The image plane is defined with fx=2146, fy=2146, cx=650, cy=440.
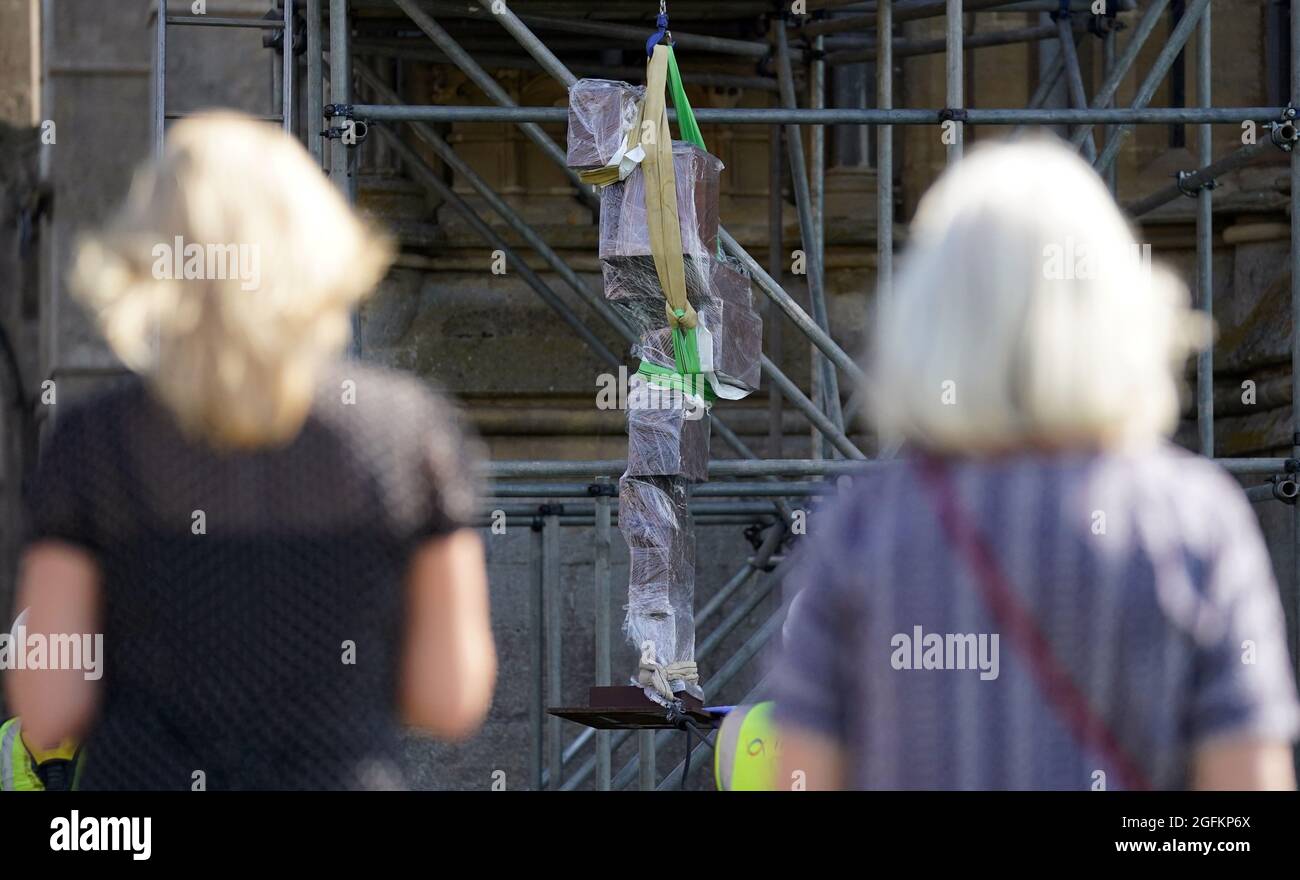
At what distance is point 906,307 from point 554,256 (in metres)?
6.37

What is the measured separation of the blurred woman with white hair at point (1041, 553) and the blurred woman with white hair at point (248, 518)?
2.11ft

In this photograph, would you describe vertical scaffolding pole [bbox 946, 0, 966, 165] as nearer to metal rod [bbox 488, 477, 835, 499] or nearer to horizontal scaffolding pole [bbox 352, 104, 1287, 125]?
horizontal scaffolding pole [bbox 352, 104, 1287, 125]

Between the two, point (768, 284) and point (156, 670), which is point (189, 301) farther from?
point (768, 284)

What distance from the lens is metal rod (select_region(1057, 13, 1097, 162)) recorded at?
8.98 meters

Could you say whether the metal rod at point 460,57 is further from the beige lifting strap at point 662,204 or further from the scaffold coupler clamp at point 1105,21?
the scaffold coupler clamp at point 1105,21

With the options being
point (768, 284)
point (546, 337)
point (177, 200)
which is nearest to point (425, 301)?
point (546, 337)

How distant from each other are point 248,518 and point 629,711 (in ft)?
11.5

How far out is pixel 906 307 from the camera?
2463mm

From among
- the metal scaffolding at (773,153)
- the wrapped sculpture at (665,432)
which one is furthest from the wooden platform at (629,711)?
the metal scaffolding at (773,153)

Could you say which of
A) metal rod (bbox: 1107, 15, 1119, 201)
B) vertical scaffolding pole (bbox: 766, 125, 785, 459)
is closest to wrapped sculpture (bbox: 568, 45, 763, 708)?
metal rod (bbox: 1107, 15, 1119, 201)

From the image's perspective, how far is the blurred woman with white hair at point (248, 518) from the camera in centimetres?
285

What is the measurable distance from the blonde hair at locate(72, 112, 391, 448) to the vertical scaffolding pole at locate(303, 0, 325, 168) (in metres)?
4.14

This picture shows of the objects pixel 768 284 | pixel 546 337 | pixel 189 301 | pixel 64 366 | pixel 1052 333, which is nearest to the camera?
pixel 1052 333

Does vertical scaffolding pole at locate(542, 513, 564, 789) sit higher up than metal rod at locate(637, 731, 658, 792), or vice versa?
vertical scaffolding pole at locate(542, 513, 564, 789)
